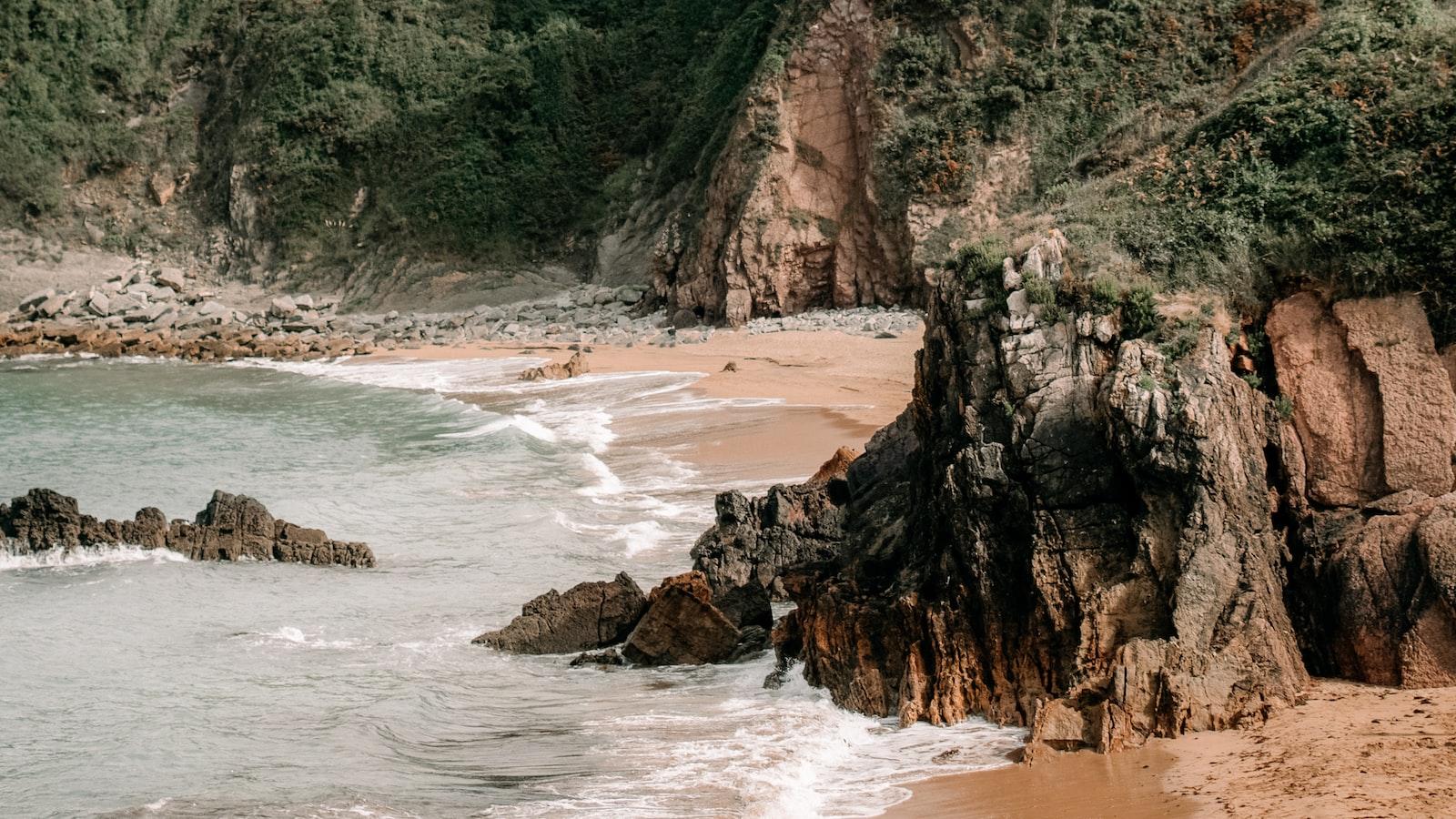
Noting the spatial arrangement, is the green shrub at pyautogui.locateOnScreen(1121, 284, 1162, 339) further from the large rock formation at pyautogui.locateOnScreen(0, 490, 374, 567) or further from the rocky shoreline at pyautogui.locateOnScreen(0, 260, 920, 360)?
the rocky shoreline at pyautogui.locateOnScreen(0, 260, 920, 360)

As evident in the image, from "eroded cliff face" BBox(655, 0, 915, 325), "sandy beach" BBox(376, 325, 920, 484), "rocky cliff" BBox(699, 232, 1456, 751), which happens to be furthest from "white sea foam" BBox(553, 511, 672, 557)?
"eroded cliff face" BBox(655, 0, 915, 325)

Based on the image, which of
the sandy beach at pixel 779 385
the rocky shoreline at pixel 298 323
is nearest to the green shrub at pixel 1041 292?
the sandy beach at pixel 779 385

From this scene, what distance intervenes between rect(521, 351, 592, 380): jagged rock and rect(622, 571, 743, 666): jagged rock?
1768 cm

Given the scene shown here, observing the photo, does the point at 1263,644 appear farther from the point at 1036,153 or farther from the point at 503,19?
the point at 503,19

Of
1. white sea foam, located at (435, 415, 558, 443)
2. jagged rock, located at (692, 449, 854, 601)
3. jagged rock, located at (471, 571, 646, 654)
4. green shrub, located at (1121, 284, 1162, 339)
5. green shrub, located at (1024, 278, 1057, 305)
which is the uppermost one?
green shrub, located at (1024, 278, 1057, 305)

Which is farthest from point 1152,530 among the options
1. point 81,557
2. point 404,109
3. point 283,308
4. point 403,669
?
point 404,109

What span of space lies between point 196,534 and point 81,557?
3.84 feet

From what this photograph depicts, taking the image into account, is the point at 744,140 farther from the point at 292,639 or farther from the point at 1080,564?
the point at 1080,564

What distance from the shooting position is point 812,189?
32.5m

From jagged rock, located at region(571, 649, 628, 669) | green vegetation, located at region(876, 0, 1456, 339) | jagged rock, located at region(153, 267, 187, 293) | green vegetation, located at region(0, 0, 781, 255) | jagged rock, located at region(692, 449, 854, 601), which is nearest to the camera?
green vegetation, located at region(876, 0, 1456, 339)

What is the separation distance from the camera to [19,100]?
173 feet

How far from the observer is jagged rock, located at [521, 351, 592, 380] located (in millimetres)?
27375

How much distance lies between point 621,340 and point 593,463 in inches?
592

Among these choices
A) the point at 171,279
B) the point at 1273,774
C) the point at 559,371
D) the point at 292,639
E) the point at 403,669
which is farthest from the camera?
the point at 171,279
